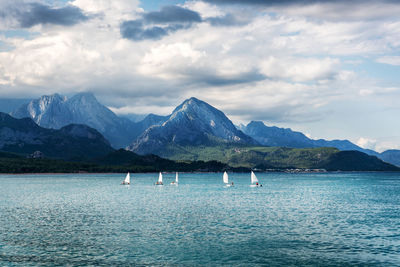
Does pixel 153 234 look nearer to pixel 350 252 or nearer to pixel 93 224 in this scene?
pixel 93 224

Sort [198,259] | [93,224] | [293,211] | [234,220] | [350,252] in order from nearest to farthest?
[198,259]
[350,252]
[93,224]
[234,220]
[293,211]

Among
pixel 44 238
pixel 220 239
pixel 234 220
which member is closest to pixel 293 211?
pixel 234 220

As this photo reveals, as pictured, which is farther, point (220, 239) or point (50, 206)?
point (50, 206)

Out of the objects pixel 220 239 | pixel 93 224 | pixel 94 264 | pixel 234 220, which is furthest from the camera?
pixel 234 220

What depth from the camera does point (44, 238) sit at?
6512 centimetres

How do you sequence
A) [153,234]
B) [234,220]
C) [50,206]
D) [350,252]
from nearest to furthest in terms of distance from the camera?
[350,252] → [153,234] → [234,220] → [50,206]

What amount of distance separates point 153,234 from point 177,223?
1376 centimetres

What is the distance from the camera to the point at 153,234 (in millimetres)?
69062

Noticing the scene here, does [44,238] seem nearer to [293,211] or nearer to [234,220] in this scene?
[234,220]

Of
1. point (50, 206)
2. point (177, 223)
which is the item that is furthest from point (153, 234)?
point (50, 206)

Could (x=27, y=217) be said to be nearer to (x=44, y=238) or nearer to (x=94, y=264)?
(x=44, y=238)

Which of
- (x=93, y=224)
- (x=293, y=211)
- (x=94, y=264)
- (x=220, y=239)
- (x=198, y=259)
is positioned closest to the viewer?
(x=94, y=264)

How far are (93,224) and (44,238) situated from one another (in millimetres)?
16066

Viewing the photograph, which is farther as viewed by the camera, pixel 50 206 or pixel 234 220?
pixel 50 206
